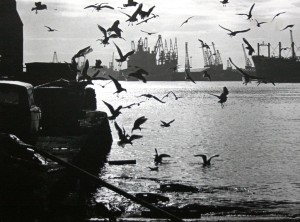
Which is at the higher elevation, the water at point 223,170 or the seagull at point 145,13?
the seagull at point 145,13

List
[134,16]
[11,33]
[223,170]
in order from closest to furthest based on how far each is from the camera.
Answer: [134,16] < [223,170] < [11,33]

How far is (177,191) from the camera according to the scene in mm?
21812

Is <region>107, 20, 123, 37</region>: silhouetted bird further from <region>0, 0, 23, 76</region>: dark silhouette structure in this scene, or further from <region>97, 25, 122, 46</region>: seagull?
<region>0, 0, 23, 76</region>: dark silhouette structure

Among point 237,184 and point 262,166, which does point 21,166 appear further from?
point 262,166

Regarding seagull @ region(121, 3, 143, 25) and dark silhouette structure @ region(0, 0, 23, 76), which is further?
dark silhouette structure @ region(0, 0, 23, 76)

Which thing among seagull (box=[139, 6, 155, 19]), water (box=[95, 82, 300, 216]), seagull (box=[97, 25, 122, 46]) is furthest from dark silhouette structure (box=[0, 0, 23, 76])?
seagull (box=[139, 6, 155, 19])

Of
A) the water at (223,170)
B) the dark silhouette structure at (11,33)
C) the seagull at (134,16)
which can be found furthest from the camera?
the dark silhouette structure at (11,33)

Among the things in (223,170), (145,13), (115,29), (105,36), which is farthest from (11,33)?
(145,13)

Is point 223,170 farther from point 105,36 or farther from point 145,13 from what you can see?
point 145,13

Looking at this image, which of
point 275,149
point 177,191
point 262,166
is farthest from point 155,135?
point 177,191

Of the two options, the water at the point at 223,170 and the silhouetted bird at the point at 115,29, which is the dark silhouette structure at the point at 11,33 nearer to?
the water at the point at 223,170

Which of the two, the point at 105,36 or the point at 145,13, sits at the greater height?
the point at 145,13

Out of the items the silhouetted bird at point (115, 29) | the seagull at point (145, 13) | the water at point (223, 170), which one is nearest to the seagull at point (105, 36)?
the silhouetted bird at point (115, 29)

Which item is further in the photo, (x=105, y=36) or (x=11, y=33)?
(x=11, y=33)
